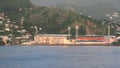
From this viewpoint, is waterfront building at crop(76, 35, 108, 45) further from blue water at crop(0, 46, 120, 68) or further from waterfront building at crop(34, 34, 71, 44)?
blue water at crop(0, 46, 120, 68)

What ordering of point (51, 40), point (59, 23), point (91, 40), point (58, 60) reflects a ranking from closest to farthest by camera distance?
point (58, 60), point (51, 40), point (91, 40), point (59, 23)

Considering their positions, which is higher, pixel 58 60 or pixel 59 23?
pixel 59 23

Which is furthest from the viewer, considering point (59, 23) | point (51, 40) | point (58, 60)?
point (59, 23)

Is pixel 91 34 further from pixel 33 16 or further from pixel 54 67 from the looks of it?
pixel 54 67

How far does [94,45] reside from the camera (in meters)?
163

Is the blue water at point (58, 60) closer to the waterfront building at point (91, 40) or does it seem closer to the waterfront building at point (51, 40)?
the waterfront building at point (51, 40)

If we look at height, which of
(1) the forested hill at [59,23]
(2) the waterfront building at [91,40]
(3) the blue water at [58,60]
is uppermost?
(1) the forested hill at [59,23]

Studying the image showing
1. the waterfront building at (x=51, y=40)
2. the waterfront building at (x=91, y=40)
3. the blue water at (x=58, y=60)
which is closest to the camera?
the blue water at (x=58, y=60)

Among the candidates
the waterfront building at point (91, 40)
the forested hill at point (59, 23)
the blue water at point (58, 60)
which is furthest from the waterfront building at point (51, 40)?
the blue water at point (58, 60)

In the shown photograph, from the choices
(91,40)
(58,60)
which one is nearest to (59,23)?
(91,40)

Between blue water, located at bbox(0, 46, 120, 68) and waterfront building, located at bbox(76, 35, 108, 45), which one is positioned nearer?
blue water, located at bbox(0, 46, 120, 68)

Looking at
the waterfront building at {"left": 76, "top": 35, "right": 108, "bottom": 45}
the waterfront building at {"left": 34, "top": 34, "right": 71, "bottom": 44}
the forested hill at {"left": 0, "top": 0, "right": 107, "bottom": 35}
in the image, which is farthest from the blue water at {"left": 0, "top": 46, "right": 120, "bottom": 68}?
the forested hill at {"left": 0, "top": 0, "right": 107, "bottom": 35}

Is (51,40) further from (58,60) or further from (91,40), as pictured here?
(58,60)

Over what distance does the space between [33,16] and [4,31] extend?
72.9 feet
